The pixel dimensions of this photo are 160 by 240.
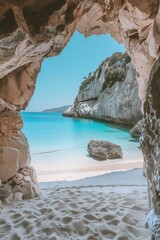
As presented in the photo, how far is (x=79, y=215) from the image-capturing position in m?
3.37

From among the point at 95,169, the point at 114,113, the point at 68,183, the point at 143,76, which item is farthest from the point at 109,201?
the point at 114,113

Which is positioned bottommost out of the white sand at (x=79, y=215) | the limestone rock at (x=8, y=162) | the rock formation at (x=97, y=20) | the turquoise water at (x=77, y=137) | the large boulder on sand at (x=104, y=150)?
the turquoise water at (x=77, y=137)

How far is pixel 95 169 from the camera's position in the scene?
727cm

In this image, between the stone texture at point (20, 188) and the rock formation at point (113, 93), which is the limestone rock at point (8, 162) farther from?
the rock formation at point (113, 93)

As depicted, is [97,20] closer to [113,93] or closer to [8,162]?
[8,162]

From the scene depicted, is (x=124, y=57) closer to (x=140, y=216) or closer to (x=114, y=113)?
(x=114, y=113)

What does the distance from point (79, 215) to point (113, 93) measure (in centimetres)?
1839

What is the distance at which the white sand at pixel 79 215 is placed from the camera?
2.86 metres

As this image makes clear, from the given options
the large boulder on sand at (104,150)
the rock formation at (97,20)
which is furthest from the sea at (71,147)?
the rock formation at (97,20)

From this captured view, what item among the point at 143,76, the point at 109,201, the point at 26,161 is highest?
the point at 143,76

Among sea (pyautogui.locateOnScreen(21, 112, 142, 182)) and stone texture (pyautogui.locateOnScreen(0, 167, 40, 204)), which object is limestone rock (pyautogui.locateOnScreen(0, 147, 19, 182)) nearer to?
stone texture (pyautogui.locateOnScreen(0, 167, 40, 204))

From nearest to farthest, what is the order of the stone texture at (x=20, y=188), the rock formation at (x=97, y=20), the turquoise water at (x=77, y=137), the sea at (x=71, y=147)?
the rock formation at (x=97, y=20)
the stone texture at (x=20, y=188)
the sea at (x=71, y=147)
the turquoise water at (x=77, y=137)

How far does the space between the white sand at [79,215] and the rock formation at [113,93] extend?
12.4 meters

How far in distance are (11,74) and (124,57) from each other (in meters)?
17.1
